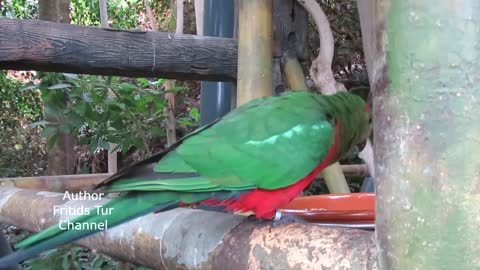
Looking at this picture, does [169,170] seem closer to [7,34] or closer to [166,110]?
[7,34]

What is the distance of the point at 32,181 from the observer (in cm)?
167

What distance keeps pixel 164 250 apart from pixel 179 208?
89 mm

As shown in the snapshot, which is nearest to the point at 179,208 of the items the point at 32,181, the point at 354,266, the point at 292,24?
the point at 354,266

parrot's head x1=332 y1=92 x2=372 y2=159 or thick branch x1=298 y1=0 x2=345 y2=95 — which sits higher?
thick branch x1=298 y1=0 x2=345 y2=95

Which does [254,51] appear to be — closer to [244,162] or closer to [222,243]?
[244,162]

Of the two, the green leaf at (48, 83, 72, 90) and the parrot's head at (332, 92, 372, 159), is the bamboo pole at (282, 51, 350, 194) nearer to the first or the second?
the parrot's head at (332, 92, 372, 159)

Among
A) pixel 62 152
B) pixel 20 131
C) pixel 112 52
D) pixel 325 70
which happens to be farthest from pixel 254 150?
pixel 20 131

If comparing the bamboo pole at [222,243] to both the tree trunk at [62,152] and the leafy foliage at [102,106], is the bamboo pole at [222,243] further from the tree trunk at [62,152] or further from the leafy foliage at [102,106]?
the tree trunk at [62,152]

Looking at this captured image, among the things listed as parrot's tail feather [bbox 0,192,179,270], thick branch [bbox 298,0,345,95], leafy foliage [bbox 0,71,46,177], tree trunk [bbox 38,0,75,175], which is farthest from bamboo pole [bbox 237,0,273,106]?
leafy foliage [bbox 0,71,46,177]

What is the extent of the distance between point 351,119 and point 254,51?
34 centimetres

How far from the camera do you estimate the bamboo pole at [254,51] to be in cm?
120

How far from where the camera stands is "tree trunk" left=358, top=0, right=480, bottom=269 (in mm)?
405

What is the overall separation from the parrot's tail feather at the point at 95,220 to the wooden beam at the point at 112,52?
2.20 ft

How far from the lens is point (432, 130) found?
0.41m
